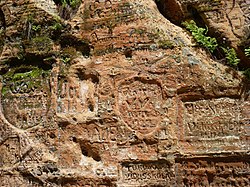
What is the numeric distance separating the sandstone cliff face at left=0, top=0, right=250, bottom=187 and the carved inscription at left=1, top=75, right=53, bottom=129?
1cm

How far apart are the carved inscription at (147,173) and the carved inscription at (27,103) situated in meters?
1.04

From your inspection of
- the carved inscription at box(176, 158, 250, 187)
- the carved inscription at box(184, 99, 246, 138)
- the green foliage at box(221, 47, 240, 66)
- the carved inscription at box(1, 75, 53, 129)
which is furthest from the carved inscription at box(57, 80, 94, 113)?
the green foliage at box(221, 47, 240, 66)

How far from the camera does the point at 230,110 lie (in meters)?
4.88

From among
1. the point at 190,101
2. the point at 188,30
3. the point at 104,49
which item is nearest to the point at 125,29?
the point at 104,49

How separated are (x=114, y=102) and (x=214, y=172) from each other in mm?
1260

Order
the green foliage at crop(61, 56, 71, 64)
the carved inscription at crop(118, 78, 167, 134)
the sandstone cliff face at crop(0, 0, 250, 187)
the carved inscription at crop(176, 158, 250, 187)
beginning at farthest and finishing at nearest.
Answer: the green foliage at crop(61, 56, 71, 64)
the carved inscription at crop(118, 78, 167, 134)
the sandstone cliff face at crop(0, 0, 250, 187)
the carved inscription at crop(176, 158, 250, 187)

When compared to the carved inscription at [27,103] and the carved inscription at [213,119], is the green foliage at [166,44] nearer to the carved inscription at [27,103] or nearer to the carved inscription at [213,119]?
the carved inscription at [213,119]

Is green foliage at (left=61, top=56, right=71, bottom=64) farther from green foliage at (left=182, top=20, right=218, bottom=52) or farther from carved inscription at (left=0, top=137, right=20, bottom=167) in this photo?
green foliage at (left=182, top=20, right=218, bottom=52)

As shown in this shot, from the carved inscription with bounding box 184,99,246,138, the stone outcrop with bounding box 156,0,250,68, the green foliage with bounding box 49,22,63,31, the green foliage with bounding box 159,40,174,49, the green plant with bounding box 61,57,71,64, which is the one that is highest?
the stone outcrop with bounding box 156,0,250,68

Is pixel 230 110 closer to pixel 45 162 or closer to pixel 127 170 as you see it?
pixel 127 170

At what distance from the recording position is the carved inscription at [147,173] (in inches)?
195

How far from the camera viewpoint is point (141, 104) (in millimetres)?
5102

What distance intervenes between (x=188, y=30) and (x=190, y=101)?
0.81 metres

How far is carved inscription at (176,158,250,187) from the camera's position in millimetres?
4766
